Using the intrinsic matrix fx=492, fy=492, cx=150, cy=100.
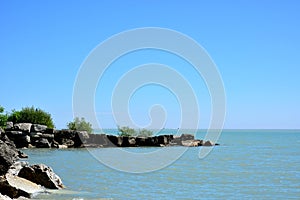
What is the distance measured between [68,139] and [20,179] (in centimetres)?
6578

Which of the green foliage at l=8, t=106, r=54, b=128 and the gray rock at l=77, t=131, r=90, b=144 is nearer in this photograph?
the gray rock at l=77, t=131, r=90, b=144

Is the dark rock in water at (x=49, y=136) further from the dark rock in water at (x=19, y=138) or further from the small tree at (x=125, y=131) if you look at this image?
the small tree at (x=125, y=131)

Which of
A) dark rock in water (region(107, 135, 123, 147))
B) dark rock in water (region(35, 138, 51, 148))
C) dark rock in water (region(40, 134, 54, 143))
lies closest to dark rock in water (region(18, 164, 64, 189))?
dark rock in water (region(35, 138, 51, 148))

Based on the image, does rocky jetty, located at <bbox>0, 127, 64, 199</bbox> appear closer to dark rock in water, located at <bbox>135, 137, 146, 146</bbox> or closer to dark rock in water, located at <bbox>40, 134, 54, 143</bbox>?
dark rock in water, located at <bbox>40, 134, 54, 143</bbox>

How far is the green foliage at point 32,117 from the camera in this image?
343 feet

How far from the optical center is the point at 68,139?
91.6 m

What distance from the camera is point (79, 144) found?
3659 inches

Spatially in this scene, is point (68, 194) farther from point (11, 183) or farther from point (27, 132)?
point (27, 132)

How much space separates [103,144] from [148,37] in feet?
203

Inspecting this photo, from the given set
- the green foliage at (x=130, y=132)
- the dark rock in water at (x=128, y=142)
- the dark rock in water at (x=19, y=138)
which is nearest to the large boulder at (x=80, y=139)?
the dark rock in water at (x=128, y=142)

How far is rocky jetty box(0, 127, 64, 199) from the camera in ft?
67.2

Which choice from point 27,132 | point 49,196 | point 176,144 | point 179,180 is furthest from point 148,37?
point 176,144

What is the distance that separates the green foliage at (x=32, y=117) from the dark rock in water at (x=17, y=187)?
260 feet

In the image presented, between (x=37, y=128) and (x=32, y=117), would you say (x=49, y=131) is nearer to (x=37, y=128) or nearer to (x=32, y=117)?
(x=37, y=128)
